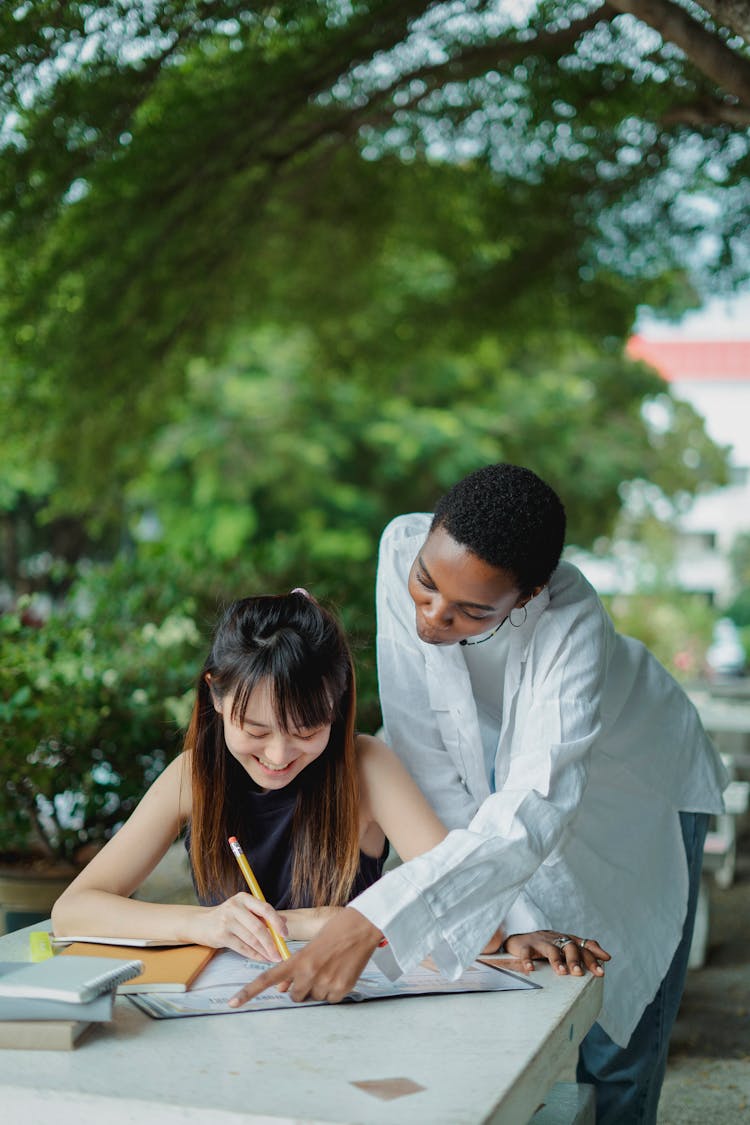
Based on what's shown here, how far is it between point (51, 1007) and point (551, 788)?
830mm

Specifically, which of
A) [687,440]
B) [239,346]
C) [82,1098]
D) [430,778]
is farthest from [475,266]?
[687,440]

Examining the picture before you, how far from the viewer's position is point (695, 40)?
9.57 ft

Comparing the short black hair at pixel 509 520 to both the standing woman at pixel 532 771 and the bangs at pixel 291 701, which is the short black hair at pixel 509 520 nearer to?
the standing woman at pixel 532 771

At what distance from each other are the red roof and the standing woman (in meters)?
26.4

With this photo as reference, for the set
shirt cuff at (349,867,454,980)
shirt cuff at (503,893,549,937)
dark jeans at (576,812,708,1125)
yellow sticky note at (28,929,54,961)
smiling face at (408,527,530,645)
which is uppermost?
smiling face at (408,527,530,645)

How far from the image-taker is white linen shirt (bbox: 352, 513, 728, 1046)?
1812 millimetres

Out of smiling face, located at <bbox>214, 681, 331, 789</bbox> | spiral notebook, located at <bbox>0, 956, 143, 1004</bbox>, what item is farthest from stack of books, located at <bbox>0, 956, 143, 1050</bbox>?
smiling face, located at <bbox>214, 681, 331, 789</bbox>

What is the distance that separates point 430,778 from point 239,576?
330 centimetres

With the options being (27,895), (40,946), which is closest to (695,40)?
(40,946)

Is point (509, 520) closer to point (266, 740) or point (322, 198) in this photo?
point (266, 740)

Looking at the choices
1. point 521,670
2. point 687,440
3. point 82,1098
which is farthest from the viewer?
point 687,440

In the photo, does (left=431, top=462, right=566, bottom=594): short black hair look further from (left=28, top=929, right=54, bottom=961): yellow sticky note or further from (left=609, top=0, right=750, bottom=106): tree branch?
(left=609, top=0, right=750, bottom=106): tree branch

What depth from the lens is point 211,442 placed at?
15383 mm

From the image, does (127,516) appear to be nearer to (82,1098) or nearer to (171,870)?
(171,870)
